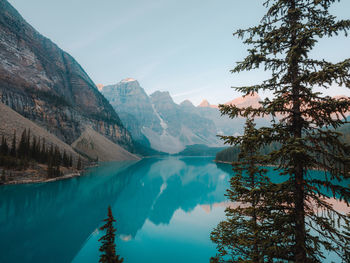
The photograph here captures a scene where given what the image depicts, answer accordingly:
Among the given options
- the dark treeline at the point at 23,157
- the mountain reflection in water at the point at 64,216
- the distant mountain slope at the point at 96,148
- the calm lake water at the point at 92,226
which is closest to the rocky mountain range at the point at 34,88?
the distant mountain slope at the point at 96,148

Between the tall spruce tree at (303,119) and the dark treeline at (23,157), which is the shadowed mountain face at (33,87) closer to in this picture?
the dark treeline at (23,157)

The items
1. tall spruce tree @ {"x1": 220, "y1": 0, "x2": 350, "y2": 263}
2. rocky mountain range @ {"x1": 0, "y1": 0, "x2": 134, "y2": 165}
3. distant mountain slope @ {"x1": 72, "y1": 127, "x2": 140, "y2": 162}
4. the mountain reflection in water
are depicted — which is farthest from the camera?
distant mountain slope @ {"x1": 72, "y1": 127, "x2": 140, "y2": 162}

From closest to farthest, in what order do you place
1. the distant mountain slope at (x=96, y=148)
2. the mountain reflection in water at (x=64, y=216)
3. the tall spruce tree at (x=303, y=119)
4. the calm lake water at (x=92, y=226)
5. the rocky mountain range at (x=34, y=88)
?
the tall spruce tree at (x=303, y=119) → the calm lake water at (x=92, y=226) → the mountain reflection in water at (x=64, y=216) → the rocky mountain range at (x=34, y=88) → the distant mountain slope at (x=96, y=148)

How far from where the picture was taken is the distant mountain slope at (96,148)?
127 m

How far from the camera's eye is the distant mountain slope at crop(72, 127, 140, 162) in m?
127

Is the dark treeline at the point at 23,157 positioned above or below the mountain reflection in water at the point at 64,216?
above

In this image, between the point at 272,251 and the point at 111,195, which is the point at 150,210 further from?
the point at 272,251

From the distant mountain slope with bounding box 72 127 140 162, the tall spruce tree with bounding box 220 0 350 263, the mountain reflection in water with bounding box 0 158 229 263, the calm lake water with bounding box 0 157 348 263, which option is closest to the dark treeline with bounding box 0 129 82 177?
the mountain reflection in water with bounding box 0 158 229 263

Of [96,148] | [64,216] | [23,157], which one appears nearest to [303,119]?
[64,216]

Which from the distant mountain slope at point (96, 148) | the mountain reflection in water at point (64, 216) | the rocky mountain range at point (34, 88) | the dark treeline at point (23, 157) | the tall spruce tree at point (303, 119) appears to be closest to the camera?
the tall spruce tree at point (303, 119)

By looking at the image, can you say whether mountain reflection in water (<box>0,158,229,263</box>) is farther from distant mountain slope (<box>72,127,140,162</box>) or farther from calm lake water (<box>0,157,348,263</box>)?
distant mountain slope (<box>72,127,140,162</box>)

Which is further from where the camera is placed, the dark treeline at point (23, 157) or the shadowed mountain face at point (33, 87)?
the shadowed mountain face at point (33, 87)

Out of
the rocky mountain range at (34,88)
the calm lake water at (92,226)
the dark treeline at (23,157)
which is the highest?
the rocky mountain range at (34,88)

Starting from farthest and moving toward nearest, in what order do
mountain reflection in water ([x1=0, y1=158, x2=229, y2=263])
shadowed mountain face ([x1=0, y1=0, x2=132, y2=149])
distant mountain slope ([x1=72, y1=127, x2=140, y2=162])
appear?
distant mountain slope ([x1=72, y1=127, x2=140, y2=162])
shadowed mountain face ([x1=0, y1=0, x2=132, y2=149])
mountain reflection in water ([x1=0, y1=158, x2=229, y2=263])
